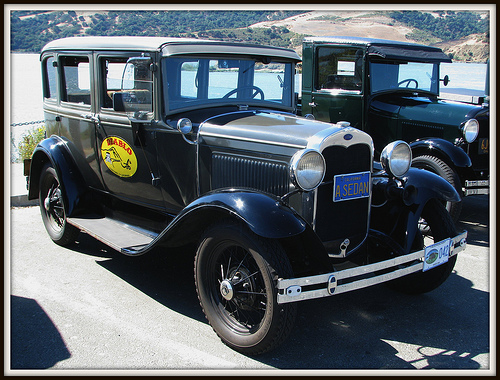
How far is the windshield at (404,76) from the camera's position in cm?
669

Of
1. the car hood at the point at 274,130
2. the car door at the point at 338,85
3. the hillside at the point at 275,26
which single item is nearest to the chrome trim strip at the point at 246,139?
the car hood at the point at 274,130

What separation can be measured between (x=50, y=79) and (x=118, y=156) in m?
1.53

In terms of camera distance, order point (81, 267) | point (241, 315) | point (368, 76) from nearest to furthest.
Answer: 1. point (241, 315)
2. point (81, 267)
3. point (368, 76)

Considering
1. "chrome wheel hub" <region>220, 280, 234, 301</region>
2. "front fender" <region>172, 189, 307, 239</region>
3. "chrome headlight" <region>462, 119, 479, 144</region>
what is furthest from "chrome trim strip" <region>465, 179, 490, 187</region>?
"chrome wheel hub" <region>220, 280, 234, 301</region>

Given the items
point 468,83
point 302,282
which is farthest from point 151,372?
point 468,83

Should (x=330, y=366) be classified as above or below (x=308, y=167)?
below

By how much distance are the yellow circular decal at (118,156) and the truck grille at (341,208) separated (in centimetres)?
186

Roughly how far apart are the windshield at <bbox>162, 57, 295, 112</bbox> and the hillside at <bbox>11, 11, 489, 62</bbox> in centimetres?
94

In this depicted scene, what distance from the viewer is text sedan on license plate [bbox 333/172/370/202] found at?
3457 mm

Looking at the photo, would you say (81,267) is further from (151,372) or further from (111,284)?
(151,372)

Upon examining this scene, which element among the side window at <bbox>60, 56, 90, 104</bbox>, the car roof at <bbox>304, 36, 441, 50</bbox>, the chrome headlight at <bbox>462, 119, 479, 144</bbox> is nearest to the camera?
the side window at <bbox>60, 56, 90, 104</bbox>

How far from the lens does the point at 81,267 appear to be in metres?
4.61

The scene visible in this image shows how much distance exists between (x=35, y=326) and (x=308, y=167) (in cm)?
226

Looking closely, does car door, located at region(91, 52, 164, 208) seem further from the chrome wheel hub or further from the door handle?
the chrome wheel hub
